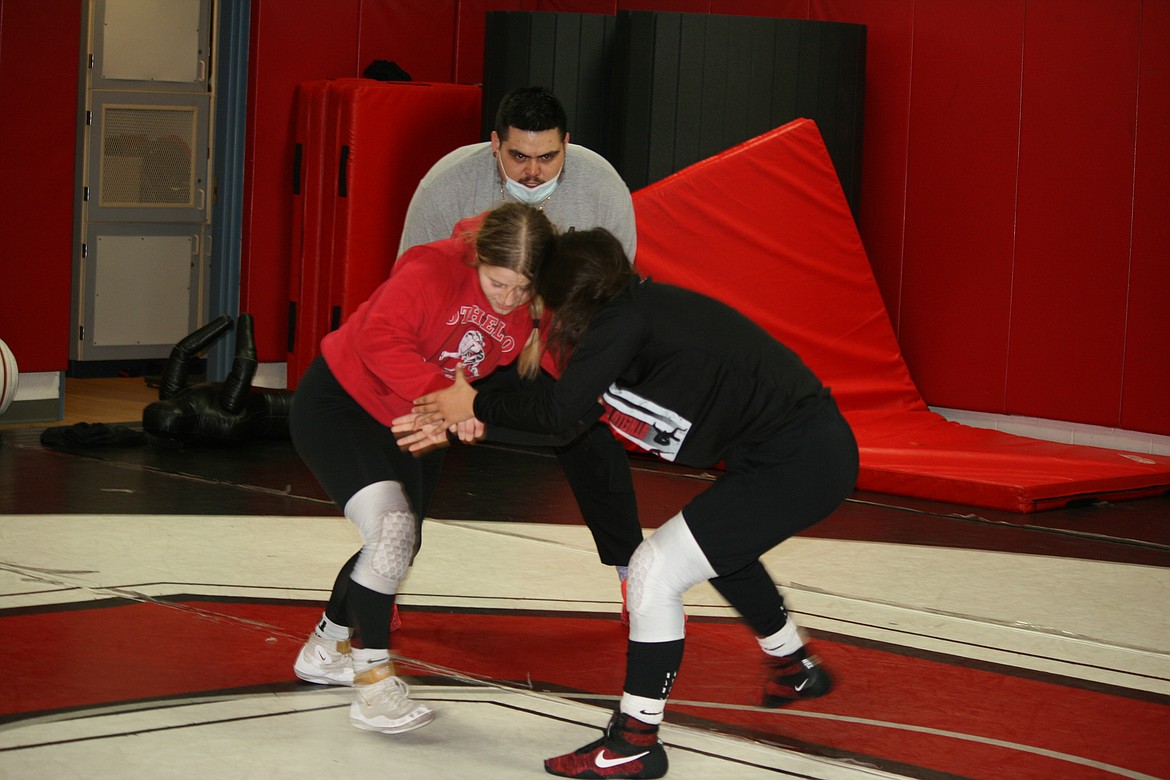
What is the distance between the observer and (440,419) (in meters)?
2.67

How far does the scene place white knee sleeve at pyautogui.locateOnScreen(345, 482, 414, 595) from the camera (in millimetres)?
2674

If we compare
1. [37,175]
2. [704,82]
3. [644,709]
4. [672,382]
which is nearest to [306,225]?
[37,175]

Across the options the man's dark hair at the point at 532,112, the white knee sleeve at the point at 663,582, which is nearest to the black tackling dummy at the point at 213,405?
the man's dark hair at the point at 532,112

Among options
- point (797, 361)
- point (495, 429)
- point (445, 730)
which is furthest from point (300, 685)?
point (797, 361)

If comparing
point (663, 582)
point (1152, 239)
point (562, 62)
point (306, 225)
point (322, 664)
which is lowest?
point (322, 664)

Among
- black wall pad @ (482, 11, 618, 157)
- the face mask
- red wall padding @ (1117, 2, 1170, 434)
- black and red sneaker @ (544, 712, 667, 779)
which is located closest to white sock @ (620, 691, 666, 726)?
black and red sneaker @ (544, 712, 667, 779)

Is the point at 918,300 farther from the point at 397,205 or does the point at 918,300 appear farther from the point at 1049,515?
the point at 397,205

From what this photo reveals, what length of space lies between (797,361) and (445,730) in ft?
3.37

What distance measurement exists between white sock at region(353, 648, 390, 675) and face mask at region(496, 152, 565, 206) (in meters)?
1.32

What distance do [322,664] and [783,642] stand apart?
1.02 m

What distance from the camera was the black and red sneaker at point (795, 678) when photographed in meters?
2.92

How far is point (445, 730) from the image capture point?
2689mm

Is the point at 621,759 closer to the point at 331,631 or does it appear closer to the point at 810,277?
the point at 331,631

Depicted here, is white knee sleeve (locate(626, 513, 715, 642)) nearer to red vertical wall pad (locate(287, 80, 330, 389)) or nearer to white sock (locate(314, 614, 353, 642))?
white sock (locate(314, 614, 353, 642))
